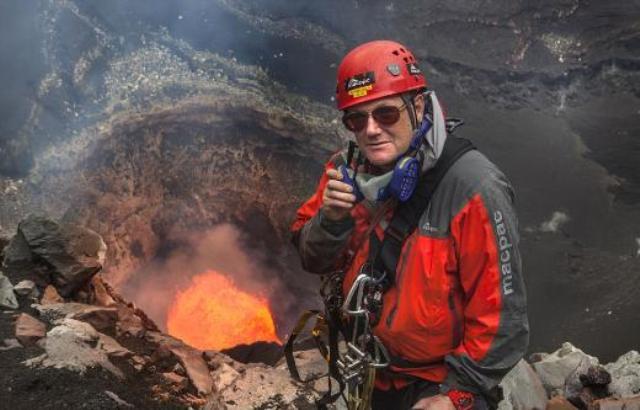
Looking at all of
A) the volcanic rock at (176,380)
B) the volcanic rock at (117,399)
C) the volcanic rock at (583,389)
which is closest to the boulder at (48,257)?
the volcanic rock at (176,380)

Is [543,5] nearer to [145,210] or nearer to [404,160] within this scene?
[145,210]

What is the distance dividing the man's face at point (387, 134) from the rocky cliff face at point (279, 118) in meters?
5.65

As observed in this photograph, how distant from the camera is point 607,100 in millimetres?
10594

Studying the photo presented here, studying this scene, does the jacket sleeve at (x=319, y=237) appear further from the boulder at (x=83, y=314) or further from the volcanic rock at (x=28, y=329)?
the boulder at (x=83, y=314)

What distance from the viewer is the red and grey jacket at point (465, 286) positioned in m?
2.38

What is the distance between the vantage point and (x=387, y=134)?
2682 mm

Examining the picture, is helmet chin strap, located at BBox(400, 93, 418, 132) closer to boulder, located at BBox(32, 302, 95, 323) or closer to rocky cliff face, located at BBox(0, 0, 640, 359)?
boulder, located at BBox(32, 302, 95, 323)

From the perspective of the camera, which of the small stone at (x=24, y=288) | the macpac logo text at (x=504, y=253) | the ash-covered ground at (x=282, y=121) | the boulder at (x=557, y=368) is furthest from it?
the ash-covered ground at (x=282, y=121)

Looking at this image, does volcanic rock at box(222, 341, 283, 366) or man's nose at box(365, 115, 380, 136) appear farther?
volcanic rock at box(222, 341, 283, 366)

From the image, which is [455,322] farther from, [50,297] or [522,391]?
[50,297]

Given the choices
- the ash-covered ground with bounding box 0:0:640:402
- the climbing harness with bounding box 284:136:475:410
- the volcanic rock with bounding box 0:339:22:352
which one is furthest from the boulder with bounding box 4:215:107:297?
the climbing harness with bounding box 284:136:475:410

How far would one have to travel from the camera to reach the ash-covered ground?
7.91 metres

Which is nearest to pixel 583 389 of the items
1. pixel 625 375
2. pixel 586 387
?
pixel 586 387

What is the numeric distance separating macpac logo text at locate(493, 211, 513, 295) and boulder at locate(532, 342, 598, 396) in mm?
4222
